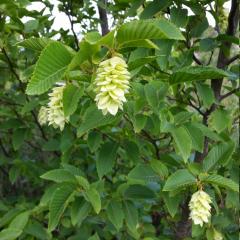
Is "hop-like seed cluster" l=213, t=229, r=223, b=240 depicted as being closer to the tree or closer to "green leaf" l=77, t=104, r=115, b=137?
the tree

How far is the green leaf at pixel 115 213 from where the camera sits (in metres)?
1.81


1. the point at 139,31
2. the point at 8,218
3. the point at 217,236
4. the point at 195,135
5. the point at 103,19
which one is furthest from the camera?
the point at 103,19

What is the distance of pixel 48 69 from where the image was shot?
Answer: 1.01 meters

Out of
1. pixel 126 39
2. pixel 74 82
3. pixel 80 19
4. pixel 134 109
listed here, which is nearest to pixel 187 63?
pixel 134 109

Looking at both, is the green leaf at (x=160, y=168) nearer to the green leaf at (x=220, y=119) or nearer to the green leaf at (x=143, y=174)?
the green leaf at (x=143, y=174)

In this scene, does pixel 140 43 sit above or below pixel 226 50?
above

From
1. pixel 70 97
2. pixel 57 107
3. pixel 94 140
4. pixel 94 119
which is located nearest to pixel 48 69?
pixel 70 97

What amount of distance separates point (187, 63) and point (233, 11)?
30 cm

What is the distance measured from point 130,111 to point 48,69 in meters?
0.46

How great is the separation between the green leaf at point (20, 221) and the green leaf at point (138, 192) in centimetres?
47

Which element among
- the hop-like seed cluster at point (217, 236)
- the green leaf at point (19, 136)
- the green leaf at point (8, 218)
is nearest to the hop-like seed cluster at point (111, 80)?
the hop-like seed cluster at point (217, 236)

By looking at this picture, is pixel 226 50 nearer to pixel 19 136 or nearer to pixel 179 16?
pixel 179 16

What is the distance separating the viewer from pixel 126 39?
40.0 inches

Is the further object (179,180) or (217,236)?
(217,236)
